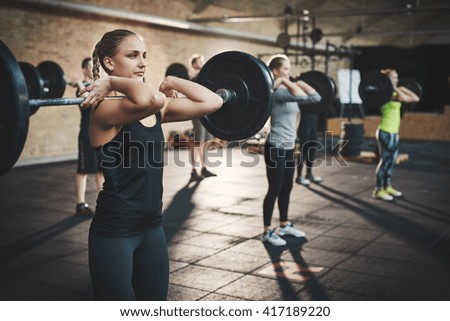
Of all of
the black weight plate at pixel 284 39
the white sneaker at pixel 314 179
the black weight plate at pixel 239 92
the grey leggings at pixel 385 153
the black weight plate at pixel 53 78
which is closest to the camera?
the black weight plate at pixel 239 92

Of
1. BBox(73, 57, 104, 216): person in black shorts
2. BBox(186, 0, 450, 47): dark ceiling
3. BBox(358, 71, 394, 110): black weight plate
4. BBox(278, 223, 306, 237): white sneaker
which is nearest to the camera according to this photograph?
BBox(278, 223, 306, 237): white sneaker

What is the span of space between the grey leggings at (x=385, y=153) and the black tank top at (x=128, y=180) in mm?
4046

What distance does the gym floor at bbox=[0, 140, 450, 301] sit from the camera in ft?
9.73

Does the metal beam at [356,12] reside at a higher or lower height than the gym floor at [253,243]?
higher

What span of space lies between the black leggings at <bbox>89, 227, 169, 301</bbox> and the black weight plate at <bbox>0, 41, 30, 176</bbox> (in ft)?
1.24

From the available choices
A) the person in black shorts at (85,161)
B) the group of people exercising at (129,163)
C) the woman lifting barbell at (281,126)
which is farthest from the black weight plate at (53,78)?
the group of people exercising at (129,163)

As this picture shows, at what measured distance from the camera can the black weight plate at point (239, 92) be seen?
6.80 feet

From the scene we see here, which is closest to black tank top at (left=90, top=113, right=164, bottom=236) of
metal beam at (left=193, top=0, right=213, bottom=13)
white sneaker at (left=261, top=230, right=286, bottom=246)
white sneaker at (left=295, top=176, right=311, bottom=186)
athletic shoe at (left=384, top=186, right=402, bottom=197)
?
white sneaker at (left=261, top=230, right=286, bottom=246)

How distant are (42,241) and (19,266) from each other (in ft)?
1.84

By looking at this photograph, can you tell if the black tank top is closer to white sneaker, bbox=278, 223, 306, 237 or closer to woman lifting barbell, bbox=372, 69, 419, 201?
white sneaker, bbox=278, 223, 306, 237

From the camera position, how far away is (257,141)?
10.0m

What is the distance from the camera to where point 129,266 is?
164 centimetres

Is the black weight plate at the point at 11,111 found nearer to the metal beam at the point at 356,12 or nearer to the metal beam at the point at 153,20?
the metal beam at the point at 153,20
